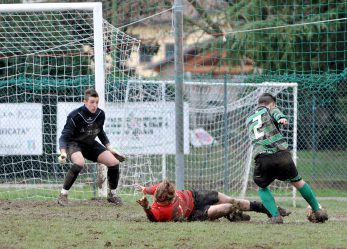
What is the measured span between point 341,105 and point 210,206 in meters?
11.0

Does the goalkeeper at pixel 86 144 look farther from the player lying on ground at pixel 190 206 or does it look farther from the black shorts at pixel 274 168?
the black shorts at pixel 274 168

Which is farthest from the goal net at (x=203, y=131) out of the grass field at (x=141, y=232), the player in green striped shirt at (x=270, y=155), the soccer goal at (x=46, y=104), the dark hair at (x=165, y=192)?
the dark hair at (x=165, y=192)

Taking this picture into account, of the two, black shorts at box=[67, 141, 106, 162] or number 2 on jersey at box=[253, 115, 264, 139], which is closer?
number 2 on jersey at box=[253, 115, 264, 139]

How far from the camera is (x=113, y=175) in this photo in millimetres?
14078

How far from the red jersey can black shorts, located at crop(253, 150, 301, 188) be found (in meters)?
0.93

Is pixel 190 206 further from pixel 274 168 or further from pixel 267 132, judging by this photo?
pixel 267 132

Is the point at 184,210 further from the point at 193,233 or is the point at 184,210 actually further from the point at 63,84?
the point at 63,84

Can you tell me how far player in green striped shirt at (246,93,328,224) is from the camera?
11.6 m

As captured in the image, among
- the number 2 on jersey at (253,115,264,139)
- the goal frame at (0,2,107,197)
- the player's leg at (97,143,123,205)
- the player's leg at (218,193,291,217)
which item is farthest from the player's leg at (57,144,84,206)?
the number 2 on jersey at (253,115,264,139)

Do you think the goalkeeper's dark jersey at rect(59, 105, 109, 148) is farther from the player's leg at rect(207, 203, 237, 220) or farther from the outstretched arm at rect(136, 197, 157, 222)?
the player's leg at rect(207, 203, 237, 220)

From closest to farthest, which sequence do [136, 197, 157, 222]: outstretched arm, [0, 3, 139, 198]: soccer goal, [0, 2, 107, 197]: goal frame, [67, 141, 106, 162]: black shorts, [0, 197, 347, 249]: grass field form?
[0, 197, 347, 249]: grass field, [136, 197, 157, 222]: outstretched arm, [67, 141, 106, 162]: black shorts, [0, 2, 107, 197]: goal frame, [0, 3, 139, 198]: soccer goal

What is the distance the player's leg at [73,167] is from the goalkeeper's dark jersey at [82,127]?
0.45 feet

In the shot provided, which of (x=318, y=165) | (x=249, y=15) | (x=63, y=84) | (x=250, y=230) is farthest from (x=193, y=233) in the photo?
(x=249, y=15)

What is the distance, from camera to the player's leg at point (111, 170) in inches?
548
